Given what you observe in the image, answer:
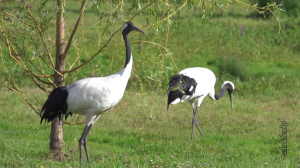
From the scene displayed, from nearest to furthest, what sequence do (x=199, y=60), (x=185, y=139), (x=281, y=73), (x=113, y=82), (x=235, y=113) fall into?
(x=113, y=82)
(x=185, y=139)
(x=235, y=113)
(x=281, y=73)
(x=199, y=60)

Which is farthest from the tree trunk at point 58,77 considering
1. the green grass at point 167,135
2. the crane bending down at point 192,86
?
the crane bending down at point 192,86

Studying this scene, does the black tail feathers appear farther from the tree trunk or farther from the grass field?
the grass field

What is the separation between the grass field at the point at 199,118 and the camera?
611 centimetres

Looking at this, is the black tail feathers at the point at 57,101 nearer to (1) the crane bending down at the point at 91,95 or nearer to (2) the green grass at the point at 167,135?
(1) the crane bending down at the point at 91,95

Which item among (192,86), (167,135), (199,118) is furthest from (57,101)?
(199,118)

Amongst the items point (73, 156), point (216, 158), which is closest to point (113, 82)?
point (73, 156)

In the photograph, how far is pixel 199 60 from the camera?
14.5 metres

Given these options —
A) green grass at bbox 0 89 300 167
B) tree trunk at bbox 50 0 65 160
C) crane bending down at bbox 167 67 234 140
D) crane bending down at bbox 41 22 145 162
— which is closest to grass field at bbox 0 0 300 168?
green grass at bbox 0 89 300 167

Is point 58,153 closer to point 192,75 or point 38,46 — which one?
point 38,46

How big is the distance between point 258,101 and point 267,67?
3.19 metres

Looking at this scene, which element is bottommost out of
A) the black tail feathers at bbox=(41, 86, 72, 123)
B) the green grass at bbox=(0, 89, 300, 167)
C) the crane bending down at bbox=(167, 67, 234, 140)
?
the green grass at bbox=(0, 89, 300, 167)

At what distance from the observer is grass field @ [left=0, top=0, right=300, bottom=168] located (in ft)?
20.0

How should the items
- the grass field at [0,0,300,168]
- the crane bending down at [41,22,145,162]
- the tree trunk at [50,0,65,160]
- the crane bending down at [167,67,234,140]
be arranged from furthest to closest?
the crane bending down at [167,67,234,140] < the grass field at [0,0,300,168] < the tree trunk at [50,0,65,160] < the crane bending down at [41,22,145,162]

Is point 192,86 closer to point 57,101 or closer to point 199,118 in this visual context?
point 199,118
